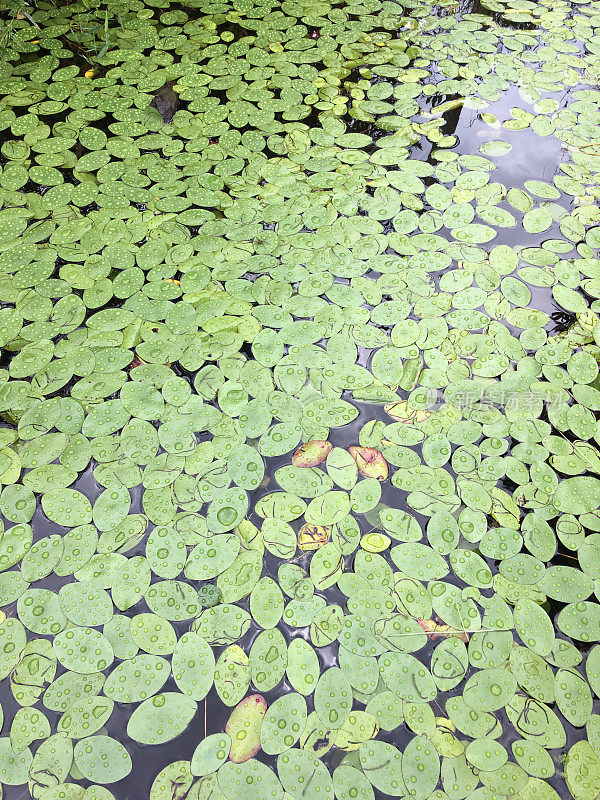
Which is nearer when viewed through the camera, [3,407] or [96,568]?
[96,568]

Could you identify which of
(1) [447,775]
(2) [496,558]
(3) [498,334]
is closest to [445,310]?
(3) [498,334]

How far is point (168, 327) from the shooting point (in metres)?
1.93

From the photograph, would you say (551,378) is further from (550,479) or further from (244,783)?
(244,783)

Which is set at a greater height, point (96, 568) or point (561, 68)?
point (561, 68)

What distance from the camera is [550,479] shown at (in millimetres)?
1656

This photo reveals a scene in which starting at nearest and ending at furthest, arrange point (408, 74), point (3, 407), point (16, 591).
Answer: point (16, 591) < point (3, 407) < point (408, 74)

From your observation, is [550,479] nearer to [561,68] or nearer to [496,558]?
[496,558]

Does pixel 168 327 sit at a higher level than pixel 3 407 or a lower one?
higher

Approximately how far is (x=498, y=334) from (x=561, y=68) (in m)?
1.76

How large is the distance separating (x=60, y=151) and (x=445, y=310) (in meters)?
1.70

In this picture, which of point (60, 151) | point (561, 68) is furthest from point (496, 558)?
point (561, 68)

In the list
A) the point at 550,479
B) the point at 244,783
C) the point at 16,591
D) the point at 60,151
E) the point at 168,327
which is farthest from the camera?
the point at 60,151

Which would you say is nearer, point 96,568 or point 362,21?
point 96,568

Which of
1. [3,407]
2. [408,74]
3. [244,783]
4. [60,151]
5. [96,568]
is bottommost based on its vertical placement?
[244,783]
